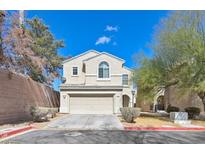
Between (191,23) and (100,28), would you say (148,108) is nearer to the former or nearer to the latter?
(100,28)

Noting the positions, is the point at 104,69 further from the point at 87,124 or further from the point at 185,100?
the point at 87,124

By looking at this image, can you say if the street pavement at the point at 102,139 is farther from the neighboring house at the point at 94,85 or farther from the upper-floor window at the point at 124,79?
the upper-floor window at the point at 124,79

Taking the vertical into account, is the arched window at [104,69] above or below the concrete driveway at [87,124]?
above

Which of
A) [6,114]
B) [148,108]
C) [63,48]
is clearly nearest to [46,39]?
[63,48]

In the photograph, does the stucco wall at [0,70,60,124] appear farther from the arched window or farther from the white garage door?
the arched window

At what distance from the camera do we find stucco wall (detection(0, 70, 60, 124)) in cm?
1474

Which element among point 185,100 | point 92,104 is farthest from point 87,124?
point 185,100

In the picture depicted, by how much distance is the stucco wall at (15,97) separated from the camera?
14.7 metres

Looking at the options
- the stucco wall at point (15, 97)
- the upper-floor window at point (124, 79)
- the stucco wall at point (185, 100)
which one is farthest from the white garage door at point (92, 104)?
the stucco wall at point (185, 100)

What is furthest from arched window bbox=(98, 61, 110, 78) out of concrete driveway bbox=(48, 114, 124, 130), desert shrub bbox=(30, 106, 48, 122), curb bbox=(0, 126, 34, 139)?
curb bbox=(0, 126, 34, 139)

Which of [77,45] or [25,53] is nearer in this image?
[25,53]

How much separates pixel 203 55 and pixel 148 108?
19670 mm
